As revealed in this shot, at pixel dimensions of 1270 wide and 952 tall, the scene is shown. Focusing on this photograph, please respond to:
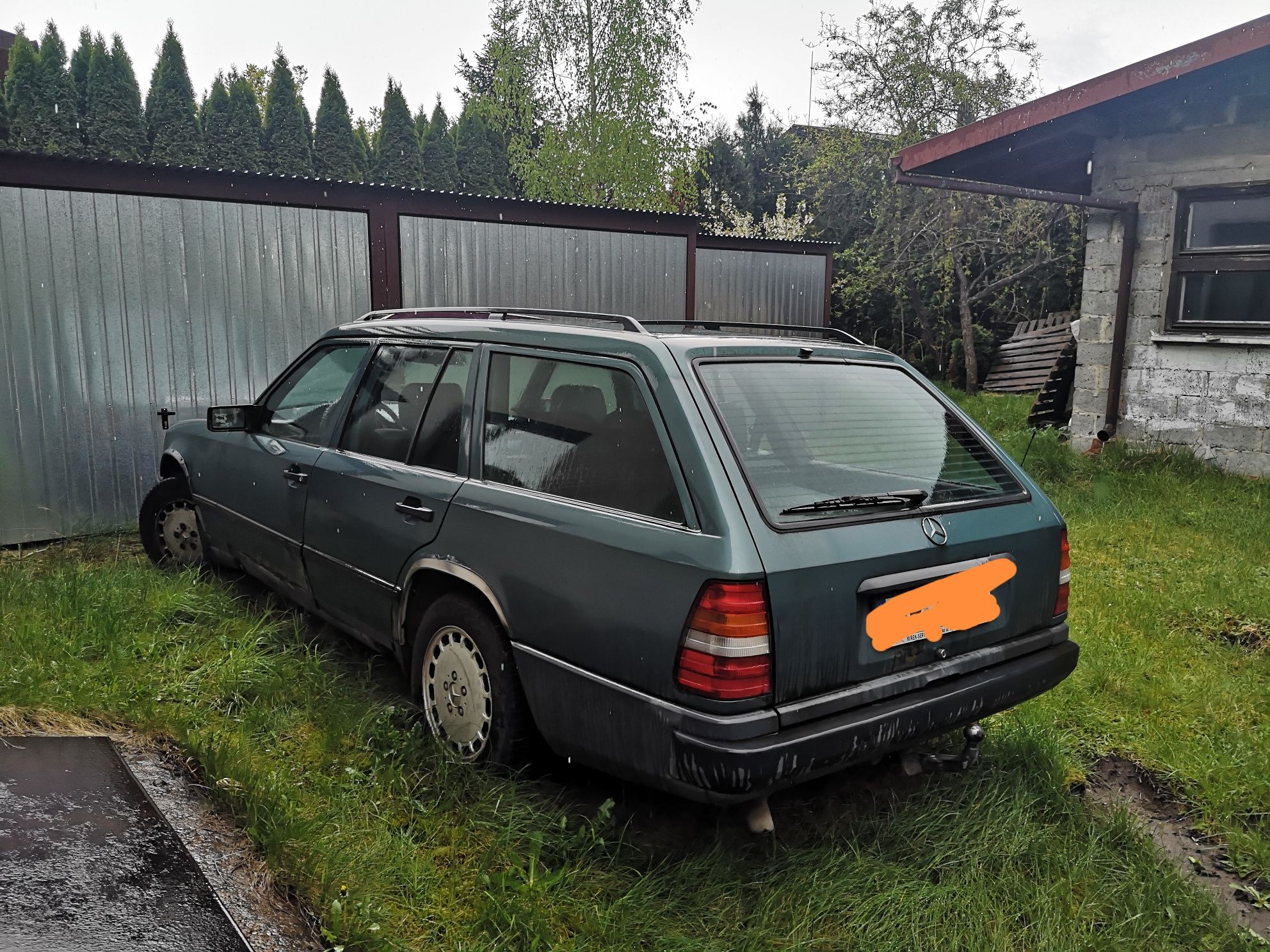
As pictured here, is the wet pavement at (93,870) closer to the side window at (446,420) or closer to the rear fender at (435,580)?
the rear fender at (435,580)

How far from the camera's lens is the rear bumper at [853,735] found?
2.30 meters

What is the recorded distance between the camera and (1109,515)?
7.30m

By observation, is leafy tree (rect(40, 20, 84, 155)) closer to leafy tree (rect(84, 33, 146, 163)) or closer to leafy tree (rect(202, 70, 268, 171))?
leafy tree (rect(84, 33, 146, 163))

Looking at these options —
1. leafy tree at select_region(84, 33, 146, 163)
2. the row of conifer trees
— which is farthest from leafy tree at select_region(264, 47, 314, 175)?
leafy tree at select_region(84, 33, 146, 163)

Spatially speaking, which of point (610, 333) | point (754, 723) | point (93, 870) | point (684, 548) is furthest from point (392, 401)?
point (754, 723)

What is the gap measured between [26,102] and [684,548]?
26.0 metres

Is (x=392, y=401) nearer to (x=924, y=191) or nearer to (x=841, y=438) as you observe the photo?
(x=841, y=438)

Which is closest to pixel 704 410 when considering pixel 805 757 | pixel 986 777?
pixel 805 757

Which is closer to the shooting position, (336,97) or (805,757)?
(805,757)

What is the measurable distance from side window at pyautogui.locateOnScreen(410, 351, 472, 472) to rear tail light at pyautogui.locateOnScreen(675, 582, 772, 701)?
126 cm

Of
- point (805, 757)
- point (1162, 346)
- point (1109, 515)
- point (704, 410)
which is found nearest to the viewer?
point (805, 757)

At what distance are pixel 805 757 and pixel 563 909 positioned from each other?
753 mm

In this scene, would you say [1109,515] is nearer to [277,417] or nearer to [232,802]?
[277,417]

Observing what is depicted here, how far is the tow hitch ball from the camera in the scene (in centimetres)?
309
